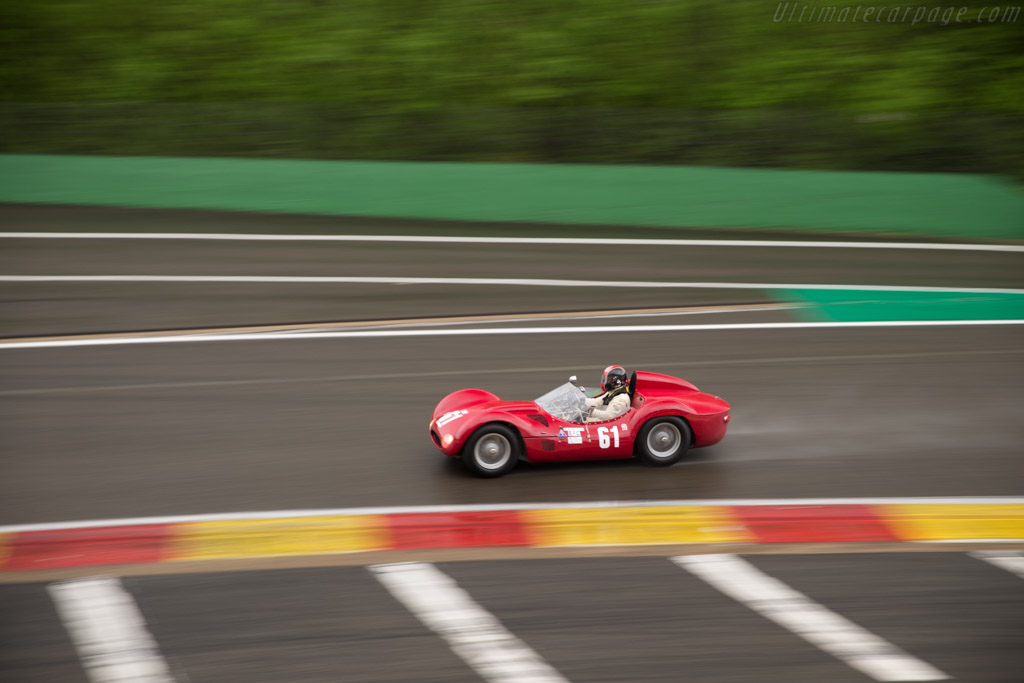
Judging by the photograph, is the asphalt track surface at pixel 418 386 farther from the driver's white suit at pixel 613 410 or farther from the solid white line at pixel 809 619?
the solid white line at pixel 809 619

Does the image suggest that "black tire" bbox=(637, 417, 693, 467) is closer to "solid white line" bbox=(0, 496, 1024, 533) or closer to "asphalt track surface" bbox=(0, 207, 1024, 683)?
"asphalt track surface" bbox=(0, 207, 1024, 683)

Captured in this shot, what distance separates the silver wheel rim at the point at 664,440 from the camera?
886 centimetres

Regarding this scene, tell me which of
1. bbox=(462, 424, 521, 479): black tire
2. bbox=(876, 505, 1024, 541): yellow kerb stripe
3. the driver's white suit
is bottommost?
bbox=(462, 424, 521, 479): black tire

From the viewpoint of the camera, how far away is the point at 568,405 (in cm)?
877

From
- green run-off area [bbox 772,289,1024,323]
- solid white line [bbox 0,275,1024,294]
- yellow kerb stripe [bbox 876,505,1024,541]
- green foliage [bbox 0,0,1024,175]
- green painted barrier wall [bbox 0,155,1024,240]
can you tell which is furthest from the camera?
green foliage [bbox 0,0,1024,175]

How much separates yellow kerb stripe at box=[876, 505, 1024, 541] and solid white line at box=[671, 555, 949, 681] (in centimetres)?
154

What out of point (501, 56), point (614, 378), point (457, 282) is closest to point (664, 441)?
point (614, 378)

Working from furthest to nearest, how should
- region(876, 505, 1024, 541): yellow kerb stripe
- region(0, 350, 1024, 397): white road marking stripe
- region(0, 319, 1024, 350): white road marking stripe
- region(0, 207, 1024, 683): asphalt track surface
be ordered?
1. region(0, 319, 1024, 350): white road marking stripe
2. region(0, 350, 1024, 397): white road marking stripe
3. region(876, 505, 1024, 541): yellow kerb stripe
4. region(0, 207, 1024, 683): asphalt track surface

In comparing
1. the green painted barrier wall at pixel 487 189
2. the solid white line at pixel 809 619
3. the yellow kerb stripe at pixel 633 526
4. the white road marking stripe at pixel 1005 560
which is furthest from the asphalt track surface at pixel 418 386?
the green painted barrier wall at pixel 487 189

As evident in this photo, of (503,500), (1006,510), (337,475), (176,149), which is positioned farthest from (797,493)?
(176,149)

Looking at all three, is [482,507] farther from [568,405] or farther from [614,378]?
[614,378]

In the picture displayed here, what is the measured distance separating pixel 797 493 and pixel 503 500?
2541 mm

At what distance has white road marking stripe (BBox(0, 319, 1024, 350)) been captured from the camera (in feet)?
41.3

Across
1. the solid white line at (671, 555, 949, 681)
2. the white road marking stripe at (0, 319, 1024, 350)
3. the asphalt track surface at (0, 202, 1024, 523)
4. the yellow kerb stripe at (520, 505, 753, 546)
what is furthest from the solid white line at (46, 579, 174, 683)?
the white road marking stripe at (0, 319, 1024, 350)
